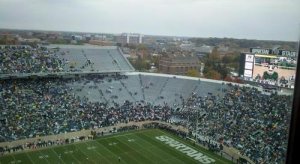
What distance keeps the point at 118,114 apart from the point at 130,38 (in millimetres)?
4146

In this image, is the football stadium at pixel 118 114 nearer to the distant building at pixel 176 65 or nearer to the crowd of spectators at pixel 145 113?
the crowd of spectators at pixel 145 113

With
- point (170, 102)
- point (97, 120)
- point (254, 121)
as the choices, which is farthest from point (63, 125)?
point (254, 121)

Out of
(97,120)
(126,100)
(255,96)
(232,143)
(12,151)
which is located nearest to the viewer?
(12,151)

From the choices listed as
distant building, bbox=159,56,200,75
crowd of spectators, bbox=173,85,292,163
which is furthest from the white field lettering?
distant building, bbox=159,56,200,75

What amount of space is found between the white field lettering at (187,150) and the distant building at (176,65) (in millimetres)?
4603

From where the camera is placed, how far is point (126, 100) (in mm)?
10891

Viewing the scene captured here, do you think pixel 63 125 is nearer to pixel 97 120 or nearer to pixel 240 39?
pixel 97 120

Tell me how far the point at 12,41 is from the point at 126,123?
4386 millimetres

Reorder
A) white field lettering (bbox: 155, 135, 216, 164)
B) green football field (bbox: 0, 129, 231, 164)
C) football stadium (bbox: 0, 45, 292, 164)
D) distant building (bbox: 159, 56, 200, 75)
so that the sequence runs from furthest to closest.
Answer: distant building (bbox: 159, 56, 200, 75) → football stadium (bbox: 0, 45, 292, 164) → white field lettering (bbox: 155, 135, 216, 164) → green football field (bbox: 0, 129, 231, 164)

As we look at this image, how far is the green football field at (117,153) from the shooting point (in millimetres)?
6914

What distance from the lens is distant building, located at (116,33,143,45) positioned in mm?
12701

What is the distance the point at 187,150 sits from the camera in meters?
7.75

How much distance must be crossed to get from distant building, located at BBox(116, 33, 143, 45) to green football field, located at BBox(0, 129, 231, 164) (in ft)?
17.3

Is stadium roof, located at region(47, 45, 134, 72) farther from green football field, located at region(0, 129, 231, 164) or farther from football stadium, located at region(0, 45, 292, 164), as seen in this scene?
green football field, located at region(0, 129, 231, 164)
